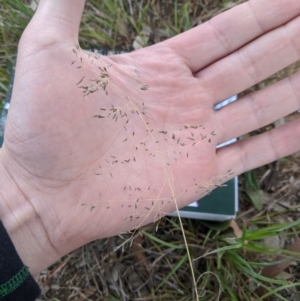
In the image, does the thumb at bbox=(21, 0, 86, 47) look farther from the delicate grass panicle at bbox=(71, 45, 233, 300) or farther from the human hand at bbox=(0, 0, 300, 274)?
the delicate grass panicle at bbox=(71, 45, 233, 300)

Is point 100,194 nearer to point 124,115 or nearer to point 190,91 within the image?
point 124,115

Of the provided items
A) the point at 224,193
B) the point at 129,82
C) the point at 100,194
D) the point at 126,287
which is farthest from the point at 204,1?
the point at 126,287

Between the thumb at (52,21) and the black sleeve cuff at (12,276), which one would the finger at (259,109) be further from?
the black sleeve cuff at (12,276)

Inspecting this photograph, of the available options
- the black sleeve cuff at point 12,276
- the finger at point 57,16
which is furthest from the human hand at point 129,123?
the black sleeve cuff at point 12,276

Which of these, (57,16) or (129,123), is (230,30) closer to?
(129,123)

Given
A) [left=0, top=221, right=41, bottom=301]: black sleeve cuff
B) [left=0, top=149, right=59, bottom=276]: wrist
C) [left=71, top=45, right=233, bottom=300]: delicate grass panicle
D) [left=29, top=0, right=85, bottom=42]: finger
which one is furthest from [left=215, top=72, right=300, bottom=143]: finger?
[left=0, top=221, right=41, bottom=301]: black sleeve cuff
